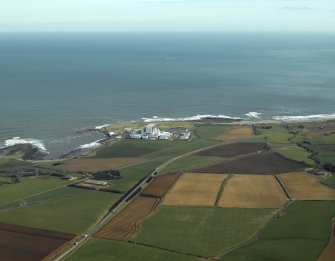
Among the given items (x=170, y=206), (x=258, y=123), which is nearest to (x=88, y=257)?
(x=170, y=206)

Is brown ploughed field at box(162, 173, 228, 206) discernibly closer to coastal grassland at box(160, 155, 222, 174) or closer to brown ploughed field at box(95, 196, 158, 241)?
brown ploughed field at box(95, 196, 158, 241)

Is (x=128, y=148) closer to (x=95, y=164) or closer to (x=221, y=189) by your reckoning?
(x=95, y=164)

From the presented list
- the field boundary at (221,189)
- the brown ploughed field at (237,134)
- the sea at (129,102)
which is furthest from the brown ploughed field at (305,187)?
the sea at (129,102)

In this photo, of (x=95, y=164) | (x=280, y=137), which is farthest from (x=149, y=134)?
(x=280, y=137)

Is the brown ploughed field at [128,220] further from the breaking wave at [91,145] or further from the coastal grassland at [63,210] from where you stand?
the breaking wave at [91,145]

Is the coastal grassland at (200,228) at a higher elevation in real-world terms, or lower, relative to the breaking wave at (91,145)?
higher

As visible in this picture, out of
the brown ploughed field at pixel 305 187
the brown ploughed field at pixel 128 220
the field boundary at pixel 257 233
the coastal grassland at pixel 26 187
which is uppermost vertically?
the brown ploughed field at pixel 305 187
